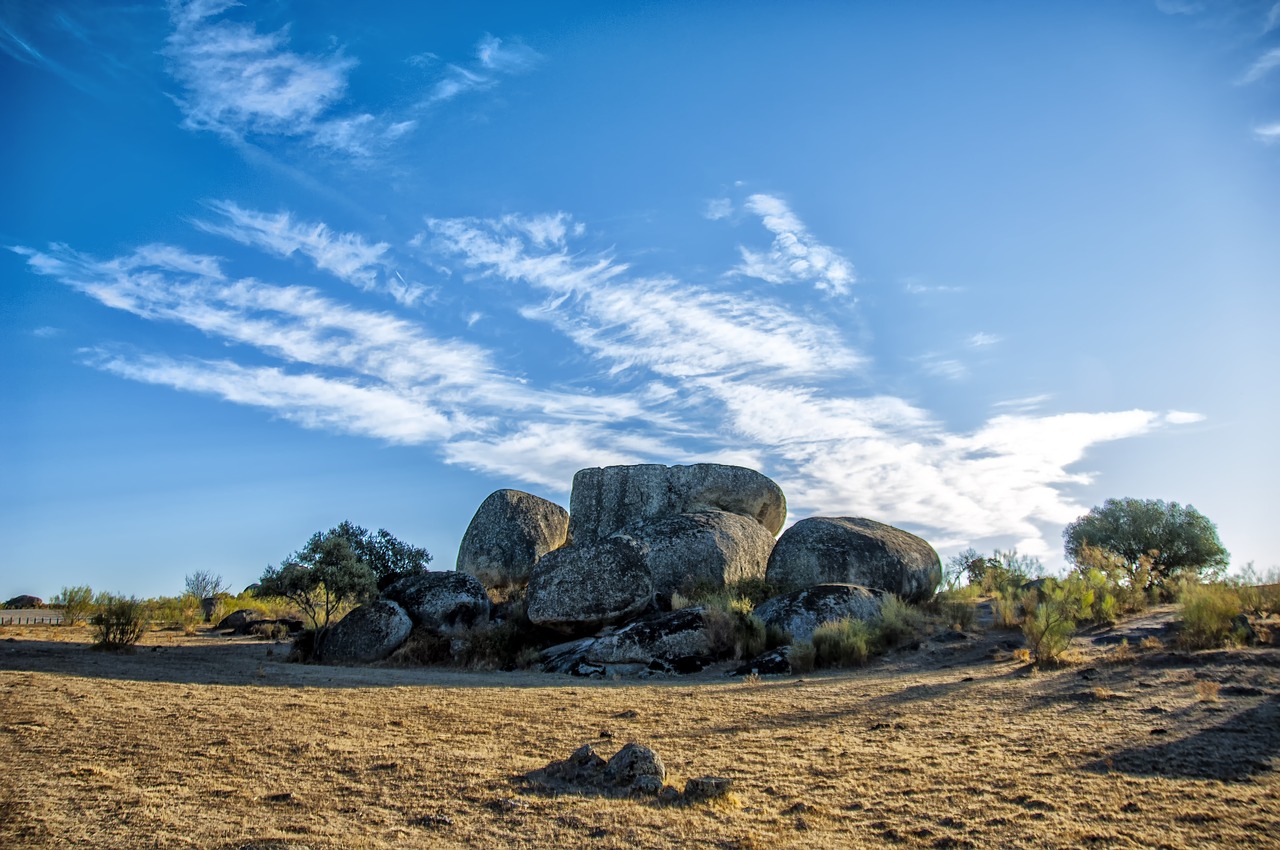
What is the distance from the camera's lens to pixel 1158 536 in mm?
25953

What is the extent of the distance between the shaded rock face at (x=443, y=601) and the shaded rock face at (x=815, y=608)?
18.9ft

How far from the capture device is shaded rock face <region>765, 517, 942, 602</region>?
18.6 m

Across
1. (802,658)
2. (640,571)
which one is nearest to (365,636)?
(640,571)

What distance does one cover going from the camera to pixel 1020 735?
22.4 ft

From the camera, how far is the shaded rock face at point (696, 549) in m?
18.0

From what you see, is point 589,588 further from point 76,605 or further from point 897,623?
point 76,605

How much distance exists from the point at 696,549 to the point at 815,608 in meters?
4.15

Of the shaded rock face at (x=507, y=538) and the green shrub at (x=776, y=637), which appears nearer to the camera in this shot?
the green shrub at (x=776, y=637)

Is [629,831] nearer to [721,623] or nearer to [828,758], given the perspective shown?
[828,758]

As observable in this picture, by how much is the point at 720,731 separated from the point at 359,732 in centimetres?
307

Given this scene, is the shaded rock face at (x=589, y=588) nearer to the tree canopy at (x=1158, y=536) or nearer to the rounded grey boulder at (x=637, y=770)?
the rounded grey boulder at (x=637, y=770)

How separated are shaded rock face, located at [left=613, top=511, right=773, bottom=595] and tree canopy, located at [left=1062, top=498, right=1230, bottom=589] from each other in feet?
38.8

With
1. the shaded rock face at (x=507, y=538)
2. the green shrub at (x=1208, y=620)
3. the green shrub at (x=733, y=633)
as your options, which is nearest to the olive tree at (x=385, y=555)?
the shaded rock face at (x=507, y=538)

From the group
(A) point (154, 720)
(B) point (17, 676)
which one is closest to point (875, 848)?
(A) point (154, 720)
